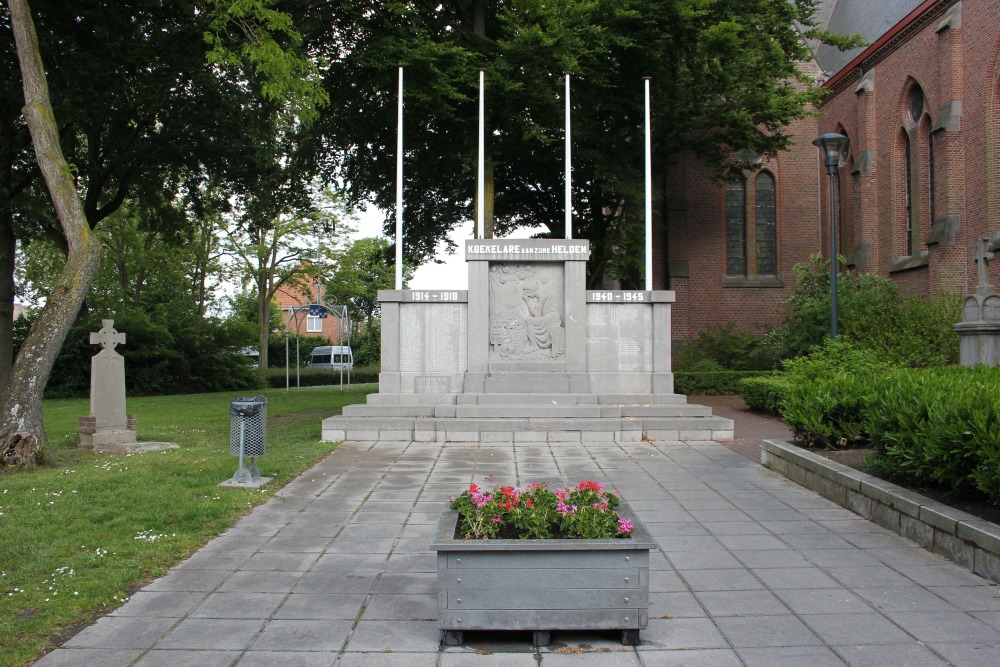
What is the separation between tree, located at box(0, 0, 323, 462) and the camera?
10.2 meters

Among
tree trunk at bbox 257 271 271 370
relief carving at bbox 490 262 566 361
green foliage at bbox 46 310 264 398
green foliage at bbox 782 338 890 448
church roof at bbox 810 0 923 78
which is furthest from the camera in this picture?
tree trunk at bbox 257 271 271 370

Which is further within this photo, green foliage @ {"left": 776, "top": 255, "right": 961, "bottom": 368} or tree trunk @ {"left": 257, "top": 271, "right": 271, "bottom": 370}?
tree trunk @ {"left": 257, "top": 271, "right": 271, "bottom": 370}

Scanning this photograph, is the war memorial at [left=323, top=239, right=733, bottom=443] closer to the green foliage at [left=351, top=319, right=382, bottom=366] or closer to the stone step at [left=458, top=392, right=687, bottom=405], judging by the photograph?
the stone step at [left=458, top=392, right=687, bottom=405]

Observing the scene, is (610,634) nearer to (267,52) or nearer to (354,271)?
(267,52)

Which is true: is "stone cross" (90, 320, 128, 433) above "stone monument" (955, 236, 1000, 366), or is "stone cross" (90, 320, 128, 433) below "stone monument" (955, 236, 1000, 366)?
below

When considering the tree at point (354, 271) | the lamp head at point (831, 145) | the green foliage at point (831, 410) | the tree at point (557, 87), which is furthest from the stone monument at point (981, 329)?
the tree at point (354, 271)

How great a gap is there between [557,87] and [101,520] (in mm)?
15311

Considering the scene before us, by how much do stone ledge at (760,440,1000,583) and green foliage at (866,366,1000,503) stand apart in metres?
0.24

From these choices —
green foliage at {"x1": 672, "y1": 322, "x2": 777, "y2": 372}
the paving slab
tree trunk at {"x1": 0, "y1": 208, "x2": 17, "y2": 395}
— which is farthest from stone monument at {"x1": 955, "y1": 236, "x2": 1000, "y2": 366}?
tree trunk at {"x1": 0, "y1": 208, "x2": 17, "y2": 395}

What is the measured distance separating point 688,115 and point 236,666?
2101 centimetres

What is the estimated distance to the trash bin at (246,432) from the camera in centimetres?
825

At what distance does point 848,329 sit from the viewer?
18.4 m

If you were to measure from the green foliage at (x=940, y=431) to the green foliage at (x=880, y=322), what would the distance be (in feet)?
33.7

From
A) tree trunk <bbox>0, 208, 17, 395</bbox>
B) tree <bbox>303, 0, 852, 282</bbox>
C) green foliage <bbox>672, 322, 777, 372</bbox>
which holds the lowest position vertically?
green foliage <bbox>672, 322, 777, 372</bbox>
